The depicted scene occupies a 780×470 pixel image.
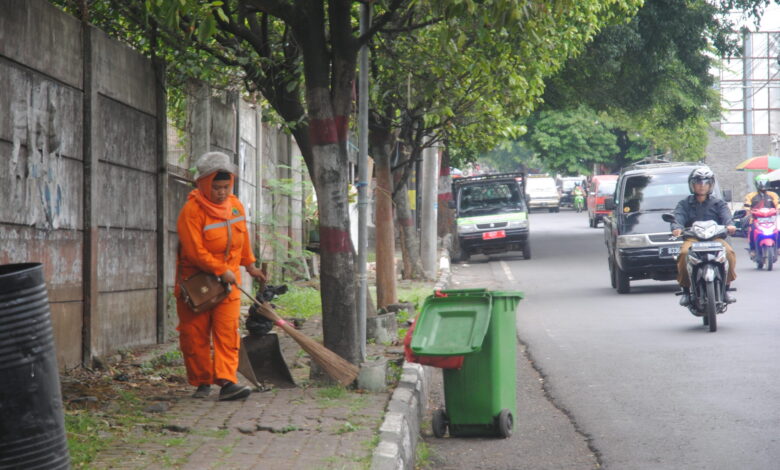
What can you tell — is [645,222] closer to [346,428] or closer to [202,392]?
[202,392]

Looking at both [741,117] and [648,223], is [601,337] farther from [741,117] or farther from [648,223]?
[741,117]

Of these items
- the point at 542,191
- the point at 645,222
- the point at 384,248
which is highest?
the point at 542,191

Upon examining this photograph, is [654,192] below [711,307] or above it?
above

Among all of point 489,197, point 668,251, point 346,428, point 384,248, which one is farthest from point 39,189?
point 489,197

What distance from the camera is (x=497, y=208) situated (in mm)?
28250

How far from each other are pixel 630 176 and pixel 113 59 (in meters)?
10.7

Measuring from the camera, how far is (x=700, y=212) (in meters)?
12.6

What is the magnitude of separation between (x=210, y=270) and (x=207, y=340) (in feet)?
1.82

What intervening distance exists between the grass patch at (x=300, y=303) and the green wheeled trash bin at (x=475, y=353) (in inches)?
279

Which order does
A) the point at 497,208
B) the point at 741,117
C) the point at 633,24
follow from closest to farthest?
1. the point at 633,24
2. the point at 497,208
3. the point at 741,117

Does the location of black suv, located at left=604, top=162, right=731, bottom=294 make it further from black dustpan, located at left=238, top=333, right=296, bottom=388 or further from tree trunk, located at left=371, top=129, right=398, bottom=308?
black dustpan, located at left=238, top=333, right=296, bottom=388

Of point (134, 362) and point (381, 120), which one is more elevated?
point (381, 120)

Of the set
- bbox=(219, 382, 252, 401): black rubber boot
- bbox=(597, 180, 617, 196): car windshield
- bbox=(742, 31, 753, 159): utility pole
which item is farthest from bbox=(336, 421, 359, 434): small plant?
bbox=(742, 31, 753, 159): utility pole

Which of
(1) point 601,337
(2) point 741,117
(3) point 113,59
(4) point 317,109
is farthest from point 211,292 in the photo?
(2) point 741,117
